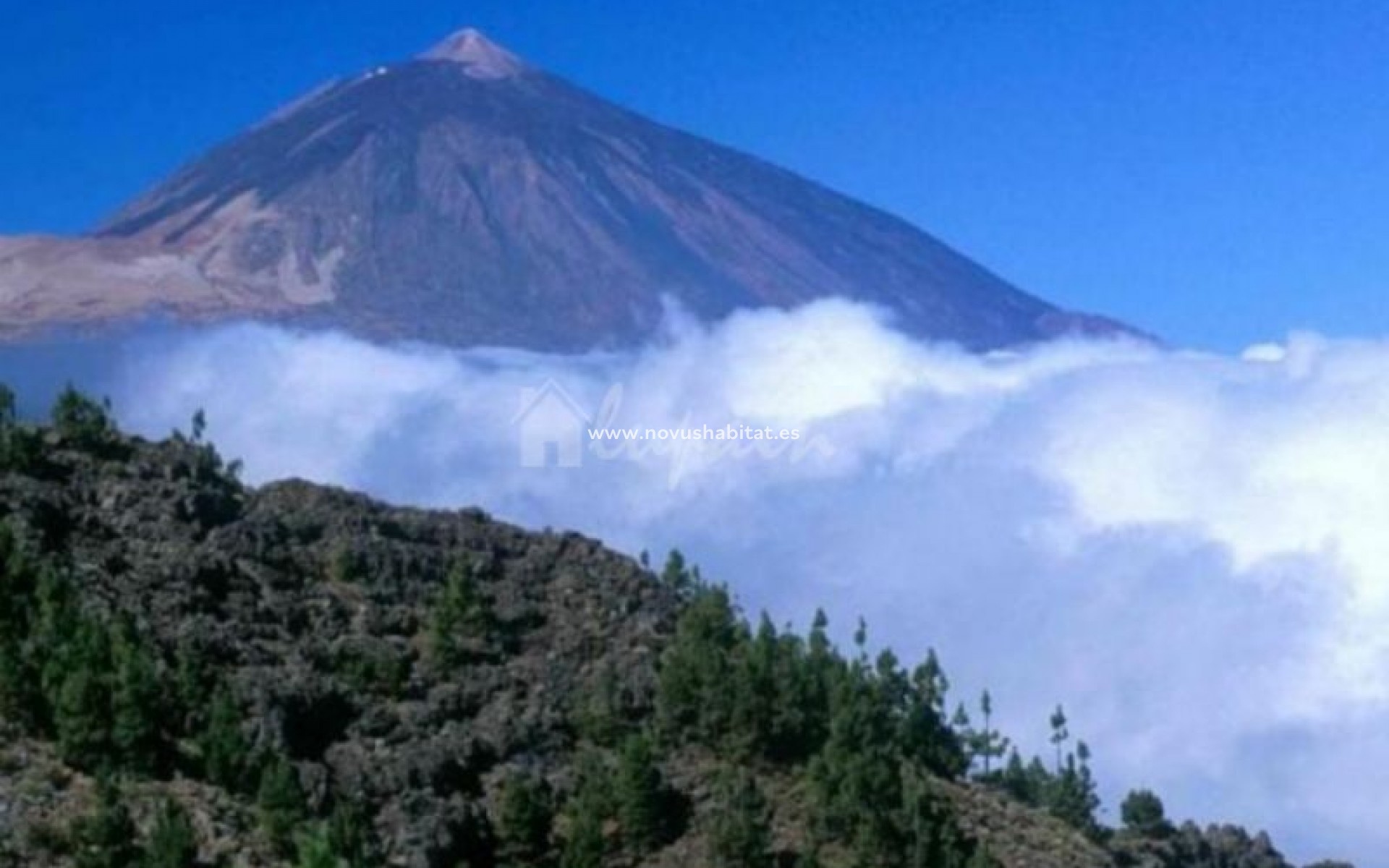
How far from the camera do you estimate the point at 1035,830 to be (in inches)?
1407

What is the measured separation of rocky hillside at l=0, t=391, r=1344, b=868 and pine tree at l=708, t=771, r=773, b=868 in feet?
0.16

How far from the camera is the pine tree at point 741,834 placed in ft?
101

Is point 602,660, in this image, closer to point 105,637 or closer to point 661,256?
point 105,637

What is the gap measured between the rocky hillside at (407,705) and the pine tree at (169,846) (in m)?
0.03

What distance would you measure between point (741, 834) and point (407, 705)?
19.2ft

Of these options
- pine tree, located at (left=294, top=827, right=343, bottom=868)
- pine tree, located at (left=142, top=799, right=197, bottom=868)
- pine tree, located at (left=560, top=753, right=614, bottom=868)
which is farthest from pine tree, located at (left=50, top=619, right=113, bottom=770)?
pine tree, located at (left=560, top=753, right=614, bottom=868)

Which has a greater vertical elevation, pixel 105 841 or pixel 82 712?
pixel 82 712

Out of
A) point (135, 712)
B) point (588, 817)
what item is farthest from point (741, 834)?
point (135, 712)

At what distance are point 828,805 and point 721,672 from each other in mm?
3155

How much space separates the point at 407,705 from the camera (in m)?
33.8

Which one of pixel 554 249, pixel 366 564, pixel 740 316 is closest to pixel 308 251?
pixel 554 249

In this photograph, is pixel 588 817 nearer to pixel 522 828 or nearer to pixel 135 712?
pixel 522 828

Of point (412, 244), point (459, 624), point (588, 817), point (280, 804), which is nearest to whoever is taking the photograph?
point (280, 804)

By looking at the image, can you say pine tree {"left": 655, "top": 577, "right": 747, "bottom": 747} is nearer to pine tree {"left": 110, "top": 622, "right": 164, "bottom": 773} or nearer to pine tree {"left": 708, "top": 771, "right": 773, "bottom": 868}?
pine tree {"left": 708, "top": 771, "right": 773, "bottom": 868}
